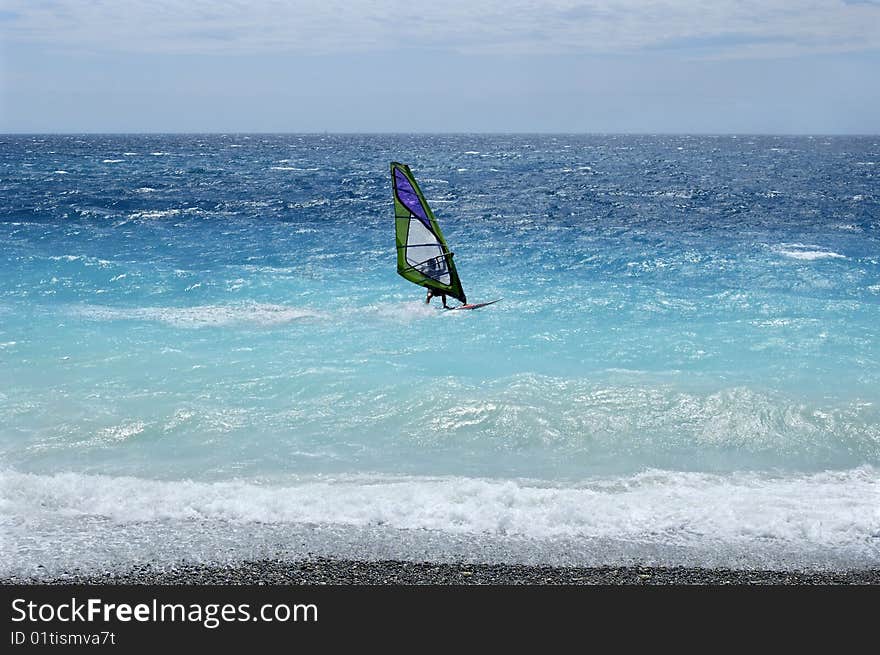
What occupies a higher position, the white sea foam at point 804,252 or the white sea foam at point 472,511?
the white sea foam at point 804,252

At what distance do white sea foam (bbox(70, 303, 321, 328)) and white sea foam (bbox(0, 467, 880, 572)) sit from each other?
28.5 ft

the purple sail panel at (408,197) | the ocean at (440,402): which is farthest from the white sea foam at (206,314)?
the purple sail panel at (408,197)

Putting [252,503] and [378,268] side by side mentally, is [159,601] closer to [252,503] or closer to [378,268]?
[252,503]

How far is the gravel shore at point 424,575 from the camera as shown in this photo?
348 inches

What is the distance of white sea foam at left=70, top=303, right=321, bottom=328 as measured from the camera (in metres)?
19.9

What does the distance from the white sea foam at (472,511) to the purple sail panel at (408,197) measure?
520 centimetres

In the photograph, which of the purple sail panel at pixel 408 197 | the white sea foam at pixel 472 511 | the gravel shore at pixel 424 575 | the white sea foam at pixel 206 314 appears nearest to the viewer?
the gravel shore at pixel 424 575

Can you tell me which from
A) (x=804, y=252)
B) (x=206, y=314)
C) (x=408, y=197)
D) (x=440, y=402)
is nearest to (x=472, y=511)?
(x=440, y=402)

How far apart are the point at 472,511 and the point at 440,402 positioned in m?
4.29

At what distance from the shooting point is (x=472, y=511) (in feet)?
34.7

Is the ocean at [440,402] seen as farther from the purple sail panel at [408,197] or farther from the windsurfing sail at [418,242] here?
the purple sail panel at [408,197]

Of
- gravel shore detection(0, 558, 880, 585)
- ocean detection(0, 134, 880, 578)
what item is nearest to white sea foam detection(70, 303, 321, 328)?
ocean detection(0, 134, 880, 578)

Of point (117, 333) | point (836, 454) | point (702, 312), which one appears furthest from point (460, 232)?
point (836, 454)

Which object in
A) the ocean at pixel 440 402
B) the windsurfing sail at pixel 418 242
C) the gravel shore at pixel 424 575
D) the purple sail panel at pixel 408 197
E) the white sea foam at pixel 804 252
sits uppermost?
the purple sail panel at pixel 408 197
